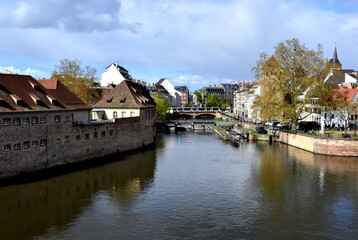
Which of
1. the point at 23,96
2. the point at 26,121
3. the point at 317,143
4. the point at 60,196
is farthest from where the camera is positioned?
the point at 317,143

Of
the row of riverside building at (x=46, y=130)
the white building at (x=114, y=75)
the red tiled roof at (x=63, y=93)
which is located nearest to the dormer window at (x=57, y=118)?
the row of riverside building at (x=46, y=130)

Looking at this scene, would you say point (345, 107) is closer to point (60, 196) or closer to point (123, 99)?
point (123, 99)

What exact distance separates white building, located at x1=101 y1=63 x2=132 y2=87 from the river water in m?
64.1

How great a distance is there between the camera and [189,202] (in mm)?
29062

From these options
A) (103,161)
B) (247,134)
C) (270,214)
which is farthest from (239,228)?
(247,134)

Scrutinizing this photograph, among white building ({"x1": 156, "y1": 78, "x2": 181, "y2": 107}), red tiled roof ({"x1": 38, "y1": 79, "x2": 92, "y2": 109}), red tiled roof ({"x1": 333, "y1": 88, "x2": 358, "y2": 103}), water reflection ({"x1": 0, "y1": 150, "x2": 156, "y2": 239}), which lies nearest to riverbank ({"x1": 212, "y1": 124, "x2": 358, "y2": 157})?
red tiled roof ({"x1": 333, "y1": 88, "x2": 358, "y2": 103})

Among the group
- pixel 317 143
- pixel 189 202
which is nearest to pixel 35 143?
pixel 189 202

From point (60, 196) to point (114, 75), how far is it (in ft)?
264

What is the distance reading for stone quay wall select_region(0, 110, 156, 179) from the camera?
1310 inches

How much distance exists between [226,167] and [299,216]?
17.2 metres

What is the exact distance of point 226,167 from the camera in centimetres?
4316

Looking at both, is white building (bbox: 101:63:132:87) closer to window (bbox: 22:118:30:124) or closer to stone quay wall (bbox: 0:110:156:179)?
stone quay wall (bbox: 0:110:156:179)

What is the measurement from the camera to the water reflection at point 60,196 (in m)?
24.6

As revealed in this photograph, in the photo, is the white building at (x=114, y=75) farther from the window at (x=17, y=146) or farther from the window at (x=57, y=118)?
the window at (x=17, y=146)
